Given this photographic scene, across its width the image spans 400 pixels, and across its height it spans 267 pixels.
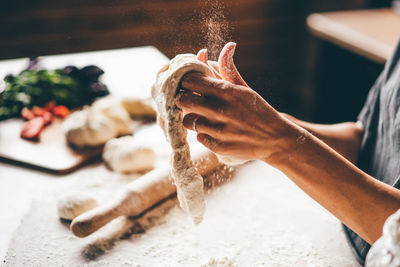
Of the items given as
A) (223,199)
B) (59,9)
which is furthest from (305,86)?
(223,199)

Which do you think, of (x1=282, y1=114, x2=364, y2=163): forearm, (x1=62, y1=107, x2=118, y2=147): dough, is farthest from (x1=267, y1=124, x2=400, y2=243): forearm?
(x1=62, y1=107, x2=118, y2=147): dough

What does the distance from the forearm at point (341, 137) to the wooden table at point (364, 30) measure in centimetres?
116

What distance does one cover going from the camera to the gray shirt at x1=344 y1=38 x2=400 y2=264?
102cm

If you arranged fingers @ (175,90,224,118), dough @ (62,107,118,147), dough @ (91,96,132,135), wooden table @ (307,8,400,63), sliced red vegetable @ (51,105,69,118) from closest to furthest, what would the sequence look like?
fingers @ (175,90,224,118)
dough @ (62,107,118,147)
dough @ (91,96,132,135)
sliced red vegetable @ (51,105,69,118)
wooden table @ (307,8,400,63)

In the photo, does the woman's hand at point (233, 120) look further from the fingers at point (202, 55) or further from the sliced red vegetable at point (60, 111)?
the sliced red vegetable at point (60, 111)

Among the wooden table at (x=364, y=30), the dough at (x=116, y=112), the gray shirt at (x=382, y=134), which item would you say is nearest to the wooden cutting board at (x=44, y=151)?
the dough at (x=116, y=112)

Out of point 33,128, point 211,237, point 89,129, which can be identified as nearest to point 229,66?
point 211,237

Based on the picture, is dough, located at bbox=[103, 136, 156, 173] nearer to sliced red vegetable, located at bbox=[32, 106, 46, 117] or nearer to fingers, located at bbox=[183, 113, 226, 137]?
sliced red vegetable, located at bbox=[32, 106, 46, 117]

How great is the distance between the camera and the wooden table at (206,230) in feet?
3.32

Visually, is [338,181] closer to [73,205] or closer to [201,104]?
[201,104]

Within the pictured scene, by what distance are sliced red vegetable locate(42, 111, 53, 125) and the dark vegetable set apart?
0.24 feet

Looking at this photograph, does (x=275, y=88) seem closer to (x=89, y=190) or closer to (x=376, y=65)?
(x=89, y=190)

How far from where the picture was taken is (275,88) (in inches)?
33.7

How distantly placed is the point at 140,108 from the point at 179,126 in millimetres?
878
